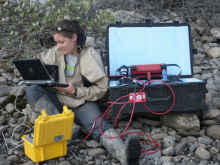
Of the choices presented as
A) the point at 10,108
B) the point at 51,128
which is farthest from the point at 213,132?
the point at 10,108

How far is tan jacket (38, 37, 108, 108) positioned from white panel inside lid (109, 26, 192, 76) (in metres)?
0.40

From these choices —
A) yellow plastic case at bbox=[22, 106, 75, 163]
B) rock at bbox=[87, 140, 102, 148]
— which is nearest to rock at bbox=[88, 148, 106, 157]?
rock at bbox=[87, 140, 102, 148]

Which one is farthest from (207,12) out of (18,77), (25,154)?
(25,154)

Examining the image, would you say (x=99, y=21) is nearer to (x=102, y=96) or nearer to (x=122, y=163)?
(x=102, y=96)

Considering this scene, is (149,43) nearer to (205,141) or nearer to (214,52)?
(205,141)

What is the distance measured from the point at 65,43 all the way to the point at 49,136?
1.03m

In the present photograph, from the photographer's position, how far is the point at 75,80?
3.87m

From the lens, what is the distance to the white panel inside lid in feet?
13.7

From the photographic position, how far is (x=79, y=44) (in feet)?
12.4

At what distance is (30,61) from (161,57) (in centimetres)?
156

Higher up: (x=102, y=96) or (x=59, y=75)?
(x=59, y=75)

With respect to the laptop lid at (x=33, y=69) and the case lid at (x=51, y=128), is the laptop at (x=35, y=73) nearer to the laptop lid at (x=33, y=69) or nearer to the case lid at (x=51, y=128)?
the laptop lid at (x=33, y=69)

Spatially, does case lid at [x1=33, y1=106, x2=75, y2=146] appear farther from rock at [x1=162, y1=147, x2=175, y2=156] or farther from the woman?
rock at [x1=162, y1=147, x2=175, y2=156]

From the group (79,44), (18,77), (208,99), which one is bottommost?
(208,99)
